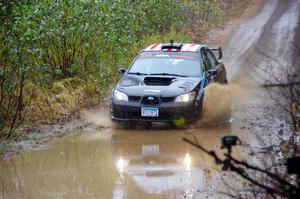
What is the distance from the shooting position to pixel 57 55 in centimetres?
1675

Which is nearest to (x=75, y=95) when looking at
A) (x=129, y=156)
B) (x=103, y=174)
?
(x=129, y=156)

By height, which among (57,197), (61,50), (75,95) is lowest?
(57,197)

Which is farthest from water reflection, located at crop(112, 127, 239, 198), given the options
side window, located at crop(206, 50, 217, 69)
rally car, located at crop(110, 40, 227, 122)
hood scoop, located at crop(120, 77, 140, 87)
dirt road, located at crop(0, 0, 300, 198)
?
side window, located at crop(206, 50, 217, 69)

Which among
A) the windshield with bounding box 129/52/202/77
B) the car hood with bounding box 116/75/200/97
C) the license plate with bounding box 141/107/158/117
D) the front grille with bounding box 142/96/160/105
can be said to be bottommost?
the license plate with bounding box 141/107/158/117

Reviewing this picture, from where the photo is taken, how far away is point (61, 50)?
1672 centimetres

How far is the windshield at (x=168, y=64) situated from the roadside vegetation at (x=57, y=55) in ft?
A: 6.30

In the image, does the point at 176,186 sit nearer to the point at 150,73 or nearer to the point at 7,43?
the point at 150,73

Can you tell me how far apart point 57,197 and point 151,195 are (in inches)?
50.5

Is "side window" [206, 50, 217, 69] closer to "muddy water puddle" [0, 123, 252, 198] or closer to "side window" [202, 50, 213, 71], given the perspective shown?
"side window" [202, 50, 213, 71]

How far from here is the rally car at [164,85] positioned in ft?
40.3

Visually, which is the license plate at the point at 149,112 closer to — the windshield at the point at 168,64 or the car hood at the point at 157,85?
the car hood at the point at 157,85

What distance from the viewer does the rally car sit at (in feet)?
40.3

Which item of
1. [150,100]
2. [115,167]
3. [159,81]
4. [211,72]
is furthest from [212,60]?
[115,167]

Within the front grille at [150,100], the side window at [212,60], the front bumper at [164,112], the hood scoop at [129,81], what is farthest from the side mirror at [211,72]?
the front grille at [150,100]
